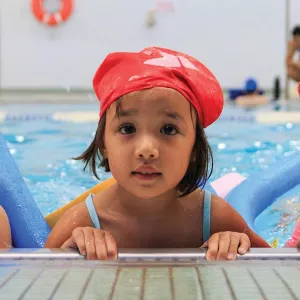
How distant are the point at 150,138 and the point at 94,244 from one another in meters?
0.28

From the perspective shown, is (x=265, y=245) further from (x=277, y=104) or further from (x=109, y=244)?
(x=277, y=104)

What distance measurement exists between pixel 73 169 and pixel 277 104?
5.97 metres

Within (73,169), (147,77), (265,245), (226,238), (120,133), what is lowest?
(73,169)

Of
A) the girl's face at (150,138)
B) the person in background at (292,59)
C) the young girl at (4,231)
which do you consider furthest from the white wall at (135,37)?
the girl's face at (150,138)

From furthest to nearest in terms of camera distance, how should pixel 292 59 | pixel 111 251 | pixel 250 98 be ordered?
pixel 292 59 → pixel 250 98 → pixel 111 251

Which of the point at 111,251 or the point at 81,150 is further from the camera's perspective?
the point at 81,150

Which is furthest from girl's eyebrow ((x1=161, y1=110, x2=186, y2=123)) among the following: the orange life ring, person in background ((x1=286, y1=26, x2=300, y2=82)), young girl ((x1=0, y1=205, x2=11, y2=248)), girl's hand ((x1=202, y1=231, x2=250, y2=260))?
the orange life ring

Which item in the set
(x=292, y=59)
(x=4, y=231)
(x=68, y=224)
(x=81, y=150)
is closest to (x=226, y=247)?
(x=68, y=224)

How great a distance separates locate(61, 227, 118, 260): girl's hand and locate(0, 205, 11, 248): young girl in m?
0.44

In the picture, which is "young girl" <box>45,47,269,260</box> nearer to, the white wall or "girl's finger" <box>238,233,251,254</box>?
"girl's finger" <box>238,233,251,254</box>

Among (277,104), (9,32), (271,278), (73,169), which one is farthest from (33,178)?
(9,32)

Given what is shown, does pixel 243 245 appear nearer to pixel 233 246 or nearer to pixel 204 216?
pixel 233 246

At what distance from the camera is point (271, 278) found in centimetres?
115

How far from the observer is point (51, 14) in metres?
11.2
